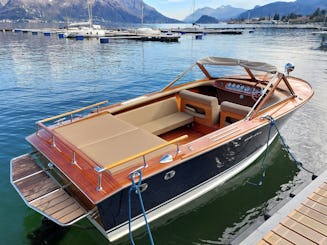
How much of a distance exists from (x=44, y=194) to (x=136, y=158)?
1.59m

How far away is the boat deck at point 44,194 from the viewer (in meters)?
3.77

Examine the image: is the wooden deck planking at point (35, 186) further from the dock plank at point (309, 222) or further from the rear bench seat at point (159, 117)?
the dock plank at point (309, 222)

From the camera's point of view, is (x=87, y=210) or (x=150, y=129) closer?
(x=87, y=210)

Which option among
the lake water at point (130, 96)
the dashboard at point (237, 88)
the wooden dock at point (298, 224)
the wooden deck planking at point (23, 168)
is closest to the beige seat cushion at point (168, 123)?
the lake water at point (130, 96)

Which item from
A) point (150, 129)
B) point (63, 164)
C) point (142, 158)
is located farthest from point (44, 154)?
point (150, 129)

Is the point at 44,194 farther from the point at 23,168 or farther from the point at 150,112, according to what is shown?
the point at 150,112

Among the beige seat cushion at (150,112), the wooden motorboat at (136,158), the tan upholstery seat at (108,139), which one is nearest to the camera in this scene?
the wooden motorboat at (136,158)

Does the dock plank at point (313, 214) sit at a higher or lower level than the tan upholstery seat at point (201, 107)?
lower

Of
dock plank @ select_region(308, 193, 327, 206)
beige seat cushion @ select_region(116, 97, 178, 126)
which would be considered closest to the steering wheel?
beige seat cushion @ select_region(116, 97, 178, 126)

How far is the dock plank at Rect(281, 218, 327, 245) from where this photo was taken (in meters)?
3.75

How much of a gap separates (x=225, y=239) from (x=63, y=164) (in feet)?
10.6

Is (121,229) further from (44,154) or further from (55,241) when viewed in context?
(44,154)

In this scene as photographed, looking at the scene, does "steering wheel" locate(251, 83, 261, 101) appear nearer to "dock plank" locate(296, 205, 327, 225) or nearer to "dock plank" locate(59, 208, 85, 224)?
"dock plank" locate(296, 205, 327, 225)

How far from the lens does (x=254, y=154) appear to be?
679cm
